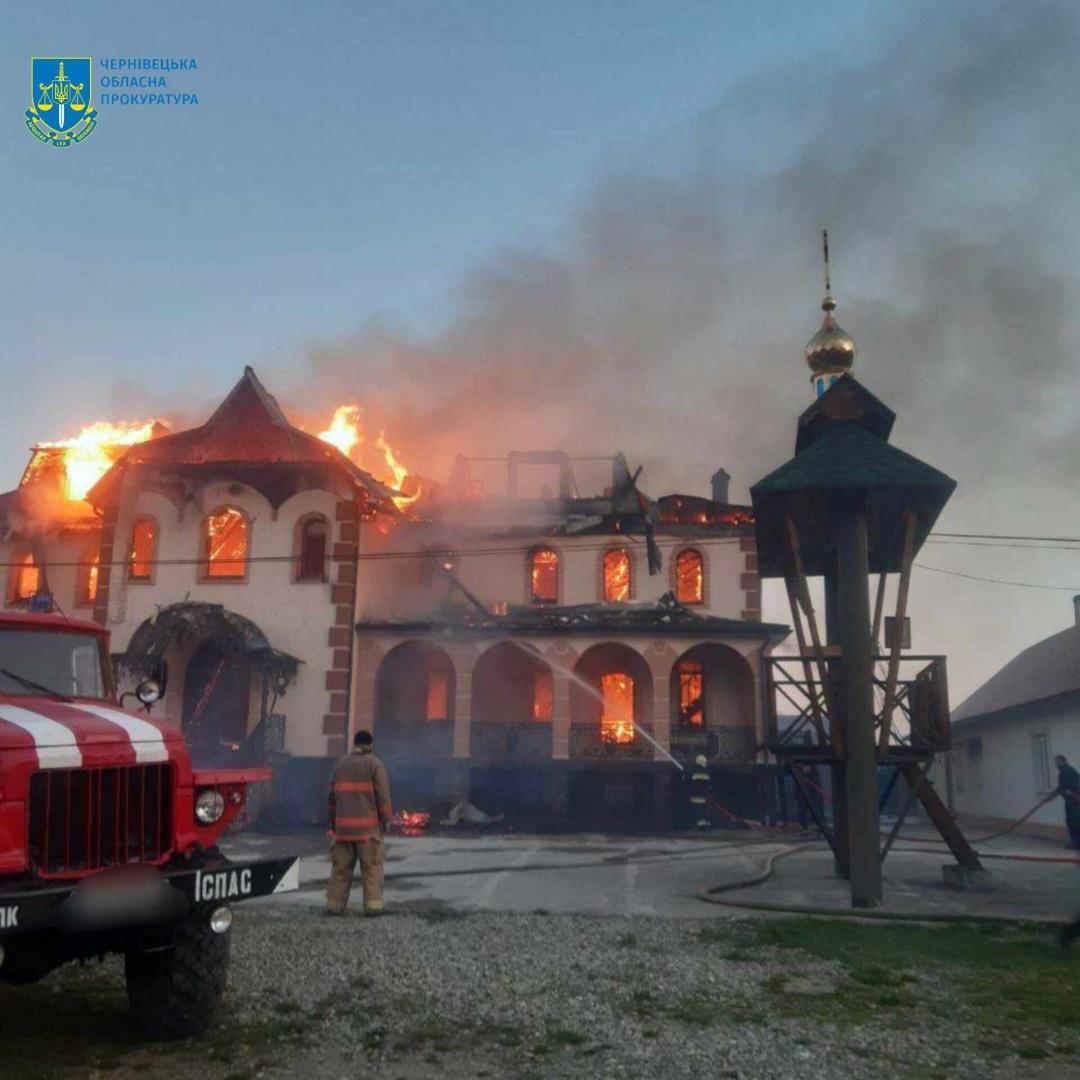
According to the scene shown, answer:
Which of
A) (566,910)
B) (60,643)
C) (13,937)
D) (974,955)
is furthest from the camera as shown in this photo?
(566,910)

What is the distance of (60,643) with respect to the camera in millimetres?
6664

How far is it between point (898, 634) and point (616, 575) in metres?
16.9

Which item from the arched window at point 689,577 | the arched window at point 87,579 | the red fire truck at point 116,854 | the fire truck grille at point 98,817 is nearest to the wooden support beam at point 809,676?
the red fire truck at point 116,854

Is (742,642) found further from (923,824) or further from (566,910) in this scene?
(566,910)

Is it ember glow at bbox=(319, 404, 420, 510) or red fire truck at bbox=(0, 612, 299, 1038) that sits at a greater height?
ember glow at bbox=(319, 404, 420, 510)

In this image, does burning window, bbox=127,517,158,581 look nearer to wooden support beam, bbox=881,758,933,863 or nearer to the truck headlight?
wooden support beam, bbox=881,758,933,863

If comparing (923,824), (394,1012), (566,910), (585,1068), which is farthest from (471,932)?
(923,824)

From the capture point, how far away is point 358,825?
1018 cm

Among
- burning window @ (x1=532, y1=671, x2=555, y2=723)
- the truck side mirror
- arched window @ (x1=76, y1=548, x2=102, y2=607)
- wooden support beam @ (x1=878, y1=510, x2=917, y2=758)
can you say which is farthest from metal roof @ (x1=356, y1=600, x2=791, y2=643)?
the truck side mirror

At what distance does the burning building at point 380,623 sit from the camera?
82.5 ft

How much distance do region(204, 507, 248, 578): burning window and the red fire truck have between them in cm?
2030

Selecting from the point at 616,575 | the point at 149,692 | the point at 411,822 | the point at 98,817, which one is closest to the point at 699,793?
the point at 616,575

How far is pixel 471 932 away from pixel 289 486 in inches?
752

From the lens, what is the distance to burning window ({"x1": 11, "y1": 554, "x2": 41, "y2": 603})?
28.3 metres
